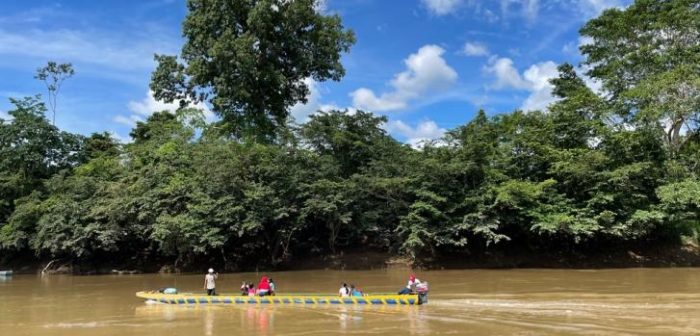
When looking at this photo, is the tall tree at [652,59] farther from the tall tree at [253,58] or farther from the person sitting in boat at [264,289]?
the person sitting in boat at [264,289]

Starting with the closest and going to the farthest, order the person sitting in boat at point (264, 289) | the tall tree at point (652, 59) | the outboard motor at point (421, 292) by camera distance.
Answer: the outboard motor at point (421, 292)
the person sitting in boat at point (264, 289)
the tall tree at point (652, 59)

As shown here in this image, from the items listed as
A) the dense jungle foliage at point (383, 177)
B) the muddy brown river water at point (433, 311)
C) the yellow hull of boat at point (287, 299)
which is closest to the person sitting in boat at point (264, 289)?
the yellow hull of boat at point (287, 299)

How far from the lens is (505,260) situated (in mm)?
34094

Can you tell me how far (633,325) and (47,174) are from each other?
4215 cm

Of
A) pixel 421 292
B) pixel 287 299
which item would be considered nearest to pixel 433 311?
pixel 421 292

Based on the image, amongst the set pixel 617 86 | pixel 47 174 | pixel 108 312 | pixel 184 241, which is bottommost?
pixel 108 312

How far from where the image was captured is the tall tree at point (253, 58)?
37656 millimetres

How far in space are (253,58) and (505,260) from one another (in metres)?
21.1

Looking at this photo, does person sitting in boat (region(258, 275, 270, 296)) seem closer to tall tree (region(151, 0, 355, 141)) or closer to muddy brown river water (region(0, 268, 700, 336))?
muddy brown river water (region(0, 268, 700, 336))

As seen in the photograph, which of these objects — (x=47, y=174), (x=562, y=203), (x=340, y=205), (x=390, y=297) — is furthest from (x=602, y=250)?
(x=47, y=174)

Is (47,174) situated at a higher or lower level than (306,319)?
higher

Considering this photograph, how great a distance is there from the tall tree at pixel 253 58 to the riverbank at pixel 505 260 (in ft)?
32.0

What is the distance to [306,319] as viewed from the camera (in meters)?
16.3

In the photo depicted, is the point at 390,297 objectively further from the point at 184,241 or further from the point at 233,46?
the point at 233,46
